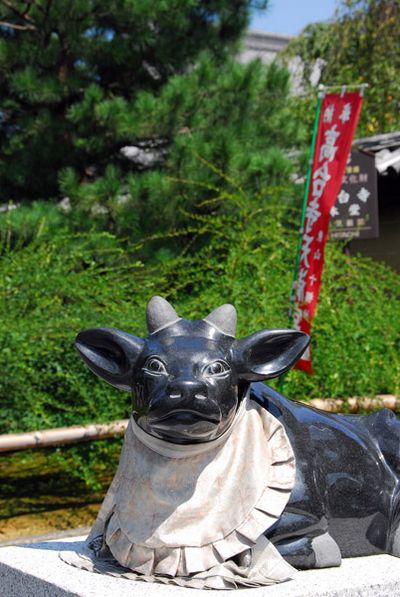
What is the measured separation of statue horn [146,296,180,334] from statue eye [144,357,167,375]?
0.14m

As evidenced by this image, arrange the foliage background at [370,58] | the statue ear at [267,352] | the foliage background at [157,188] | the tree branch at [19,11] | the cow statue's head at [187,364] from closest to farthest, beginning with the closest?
A: the cow statue's head at [187,364]
the statue ear at [267,352]
the foliage background at [157,188]
the tree branch at [19,11]
the foliage background at [370,58]

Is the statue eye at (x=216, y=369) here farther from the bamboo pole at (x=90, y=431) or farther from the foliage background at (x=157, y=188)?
the foliage background at (x=157, y=188)

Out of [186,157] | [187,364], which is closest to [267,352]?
[187,364]

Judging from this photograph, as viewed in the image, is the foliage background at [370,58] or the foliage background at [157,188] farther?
the foliage background at [370,58]

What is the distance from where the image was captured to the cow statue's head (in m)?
2.23

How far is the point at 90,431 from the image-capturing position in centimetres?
479

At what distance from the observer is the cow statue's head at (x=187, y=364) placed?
7.32ft

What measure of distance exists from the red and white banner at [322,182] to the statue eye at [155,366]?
286 centimetres

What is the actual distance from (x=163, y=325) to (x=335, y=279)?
408 centimetres

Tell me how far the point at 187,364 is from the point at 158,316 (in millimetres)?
232

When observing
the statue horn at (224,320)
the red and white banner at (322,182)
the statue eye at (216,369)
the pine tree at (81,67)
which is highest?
the pine tree at (81,67)

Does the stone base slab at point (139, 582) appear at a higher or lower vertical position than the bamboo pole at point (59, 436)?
higher

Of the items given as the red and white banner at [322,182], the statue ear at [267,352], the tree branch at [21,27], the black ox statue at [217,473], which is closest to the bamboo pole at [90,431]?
the red and white banner at [322,182]

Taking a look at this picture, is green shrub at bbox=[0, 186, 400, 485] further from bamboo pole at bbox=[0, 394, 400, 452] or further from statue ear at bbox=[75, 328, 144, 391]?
statue ear at bbox=[75, 328, 144, 391]
